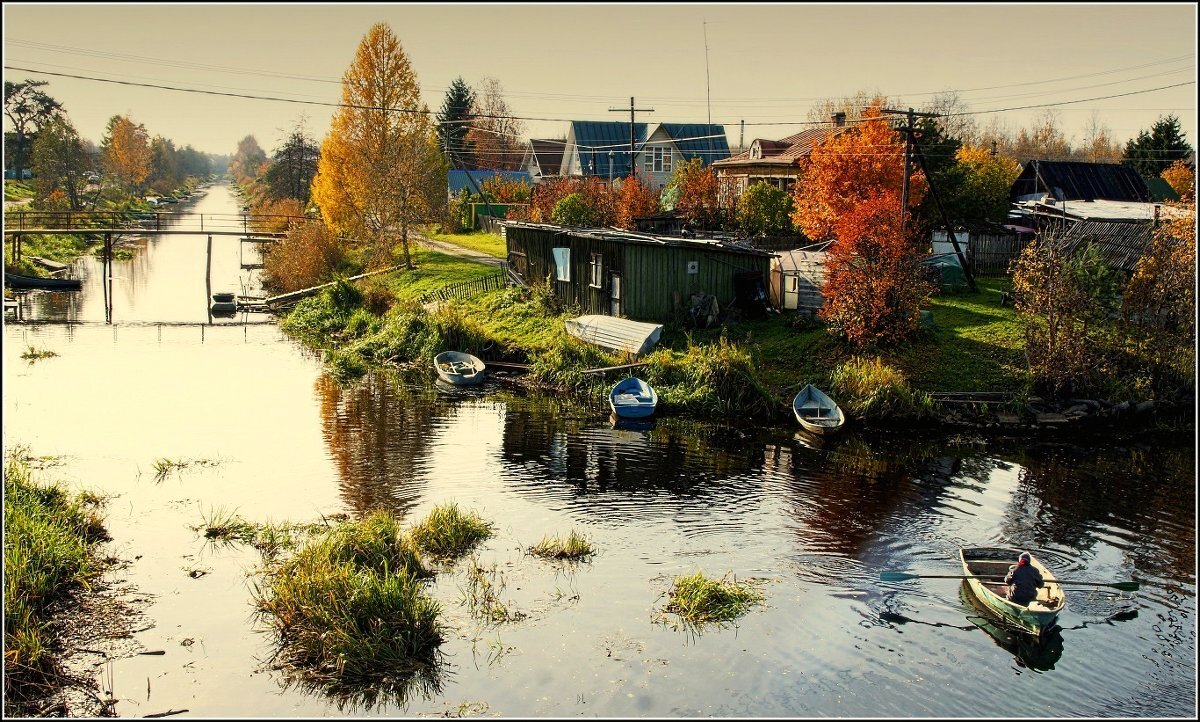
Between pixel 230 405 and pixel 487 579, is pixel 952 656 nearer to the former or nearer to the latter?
pixel 487 579

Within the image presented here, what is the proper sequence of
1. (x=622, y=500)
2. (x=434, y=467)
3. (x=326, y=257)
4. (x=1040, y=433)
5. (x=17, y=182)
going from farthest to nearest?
(x=17, y=182)
(x=326, y=257)
(x=1040, y=433)
(x=434, y=467)
(x=622, y=500)

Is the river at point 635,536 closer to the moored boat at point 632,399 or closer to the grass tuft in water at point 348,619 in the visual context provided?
the grass tuft in water at point 348,619

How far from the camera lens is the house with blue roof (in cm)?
7944

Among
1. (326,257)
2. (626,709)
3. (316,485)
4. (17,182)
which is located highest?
(17,182)

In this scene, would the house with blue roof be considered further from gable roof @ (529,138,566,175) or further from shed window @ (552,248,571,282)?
shed window @ (552,248,571,282)

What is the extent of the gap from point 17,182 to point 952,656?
116m

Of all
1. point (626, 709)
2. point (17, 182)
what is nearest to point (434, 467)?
point (626, 709)

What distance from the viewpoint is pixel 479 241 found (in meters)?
66.8

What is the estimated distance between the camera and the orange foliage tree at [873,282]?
32.6 m

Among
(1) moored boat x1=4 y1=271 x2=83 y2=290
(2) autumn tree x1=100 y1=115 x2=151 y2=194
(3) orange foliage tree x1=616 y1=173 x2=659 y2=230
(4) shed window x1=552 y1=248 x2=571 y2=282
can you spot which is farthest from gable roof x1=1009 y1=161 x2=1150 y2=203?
(2) autumn tree x1=100 y1=115 x2=151 y2=194

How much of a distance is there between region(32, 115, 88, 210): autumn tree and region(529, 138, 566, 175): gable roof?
1709 inches

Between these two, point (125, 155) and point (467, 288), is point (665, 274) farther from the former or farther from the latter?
point (125, 155)

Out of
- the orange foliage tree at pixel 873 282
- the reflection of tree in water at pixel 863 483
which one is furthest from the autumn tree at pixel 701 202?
the reflection of tree in water at pixel 863 483

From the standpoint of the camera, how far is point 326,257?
57625 millimetres
